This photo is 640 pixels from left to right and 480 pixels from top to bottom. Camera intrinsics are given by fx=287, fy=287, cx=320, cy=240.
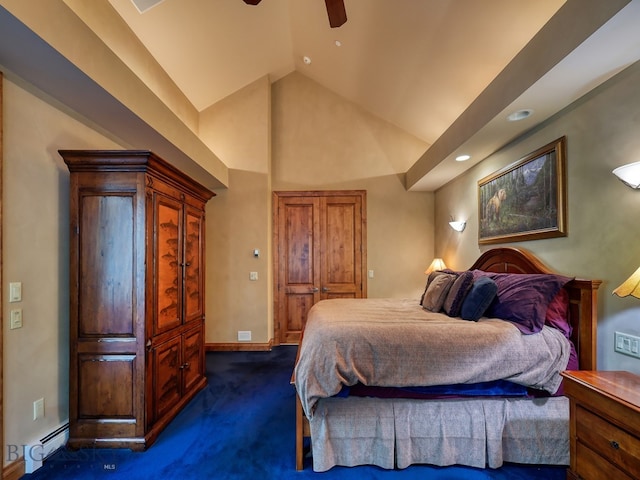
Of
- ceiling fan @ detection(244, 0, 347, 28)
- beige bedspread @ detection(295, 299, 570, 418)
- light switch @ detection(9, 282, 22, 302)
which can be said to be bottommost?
beige bedspread @ detection(295, 299, 570, 418)

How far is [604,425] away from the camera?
126cm

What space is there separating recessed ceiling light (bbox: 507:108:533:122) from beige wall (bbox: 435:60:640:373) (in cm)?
21

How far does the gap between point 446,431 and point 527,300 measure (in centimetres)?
100

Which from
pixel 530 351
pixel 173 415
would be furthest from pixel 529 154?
pixel 173 415

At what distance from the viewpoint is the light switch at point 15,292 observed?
1.68 meters

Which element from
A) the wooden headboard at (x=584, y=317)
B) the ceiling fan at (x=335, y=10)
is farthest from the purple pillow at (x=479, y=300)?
the ceiling fan at (x=335, y=10)

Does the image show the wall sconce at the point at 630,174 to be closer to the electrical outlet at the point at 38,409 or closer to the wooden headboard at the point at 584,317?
the wooden headboard at the point at 584,317

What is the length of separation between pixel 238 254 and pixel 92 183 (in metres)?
2.26

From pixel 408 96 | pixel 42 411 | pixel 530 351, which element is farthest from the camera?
pixel 408 96

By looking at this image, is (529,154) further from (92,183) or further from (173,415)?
(173,415)

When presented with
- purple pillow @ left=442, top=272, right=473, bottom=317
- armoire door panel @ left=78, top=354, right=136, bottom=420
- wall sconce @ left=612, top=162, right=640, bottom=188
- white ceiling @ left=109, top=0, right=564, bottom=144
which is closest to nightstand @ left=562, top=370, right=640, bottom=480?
purple pillow @ left=442, top=272, right=473, bottom=317

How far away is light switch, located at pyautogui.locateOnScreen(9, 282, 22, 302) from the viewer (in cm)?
168

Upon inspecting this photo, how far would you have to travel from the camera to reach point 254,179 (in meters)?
4.18

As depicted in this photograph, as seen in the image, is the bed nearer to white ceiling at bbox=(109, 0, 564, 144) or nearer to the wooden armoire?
the wooden armoire
